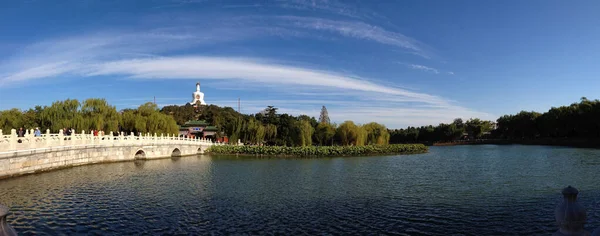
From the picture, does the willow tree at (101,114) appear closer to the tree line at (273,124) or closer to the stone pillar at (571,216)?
the tree line at (273,124)

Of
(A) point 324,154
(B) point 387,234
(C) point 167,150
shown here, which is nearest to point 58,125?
(C) point 167,150

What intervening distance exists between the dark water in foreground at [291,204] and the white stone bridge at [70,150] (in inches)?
34.5

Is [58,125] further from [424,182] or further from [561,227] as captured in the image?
[561,227]

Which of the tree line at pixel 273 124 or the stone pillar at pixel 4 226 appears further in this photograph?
the tree line at pixel 273 124

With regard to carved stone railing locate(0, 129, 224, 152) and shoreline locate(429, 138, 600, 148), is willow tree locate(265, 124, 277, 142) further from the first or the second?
shoreline locate(429, 138, 600, 148)

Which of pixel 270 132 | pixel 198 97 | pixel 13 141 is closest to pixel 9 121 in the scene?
pixel 13 141

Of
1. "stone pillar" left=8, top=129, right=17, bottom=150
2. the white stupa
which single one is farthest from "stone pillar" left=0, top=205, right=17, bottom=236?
the white stupa

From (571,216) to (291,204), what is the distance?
812 centimetres

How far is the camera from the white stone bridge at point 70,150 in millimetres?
14812

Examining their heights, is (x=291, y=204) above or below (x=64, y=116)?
below

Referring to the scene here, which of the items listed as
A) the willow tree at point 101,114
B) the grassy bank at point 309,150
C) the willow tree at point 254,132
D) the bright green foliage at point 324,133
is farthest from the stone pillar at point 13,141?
the bright green foliage at point 324,133

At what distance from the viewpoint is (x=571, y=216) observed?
3.00m

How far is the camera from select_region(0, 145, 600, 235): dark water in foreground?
812cm

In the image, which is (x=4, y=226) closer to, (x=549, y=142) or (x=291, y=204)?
(x=291, y=204)
